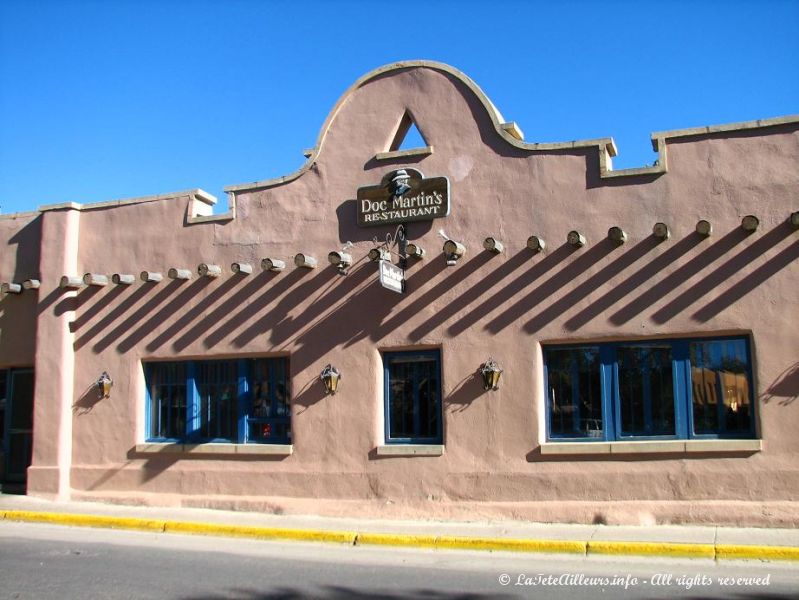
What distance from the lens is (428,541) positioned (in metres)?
10.1

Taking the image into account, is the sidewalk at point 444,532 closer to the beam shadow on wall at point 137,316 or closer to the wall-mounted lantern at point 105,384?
the wall-mounted lantern at point 105,384

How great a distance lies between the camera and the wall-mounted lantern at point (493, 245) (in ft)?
36.5

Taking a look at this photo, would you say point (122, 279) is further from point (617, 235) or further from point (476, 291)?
point (617, 235)

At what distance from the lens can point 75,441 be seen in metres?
13.8

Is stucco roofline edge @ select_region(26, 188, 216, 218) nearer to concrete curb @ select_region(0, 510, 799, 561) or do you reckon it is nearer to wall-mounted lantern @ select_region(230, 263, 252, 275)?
wall-mounted lantern @ select_region(230, 263, 252, 275)

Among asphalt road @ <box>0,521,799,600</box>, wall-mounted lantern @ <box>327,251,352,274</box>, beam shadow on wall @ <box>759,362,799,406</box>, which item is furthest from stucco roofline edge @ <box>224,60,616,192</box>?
asphalt road @ <box>0,521,799,600</box>

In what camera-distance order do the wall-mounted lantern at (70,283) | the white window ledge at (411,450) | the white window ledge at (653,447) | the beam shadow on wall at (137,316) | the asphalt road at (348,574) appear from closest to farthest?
the asphalt road at (348,574), the white window ledge at (653,447), the white window ledge at (411,450), the beam shadow on wall at (137,316), the wall-mounted lantern at (70,283)

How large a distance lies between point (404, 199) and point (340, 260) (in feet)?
4.34

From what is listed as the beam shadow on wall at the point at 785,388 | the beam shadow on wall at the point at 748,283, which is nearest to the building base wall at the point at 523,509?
the beam shadow on wall at the point at 785,388

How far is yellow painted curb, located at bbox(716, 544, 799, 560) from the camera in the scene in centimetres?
873

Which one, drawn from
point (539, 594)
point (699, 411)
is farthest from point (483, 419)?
point (539, 594)

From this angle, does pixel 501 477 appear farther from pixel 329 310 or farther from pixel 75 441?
pixel 75 441

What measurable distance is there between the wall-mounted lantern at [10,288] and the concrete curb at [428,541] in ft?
12.7

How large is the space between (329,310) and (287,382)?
1.35 m
